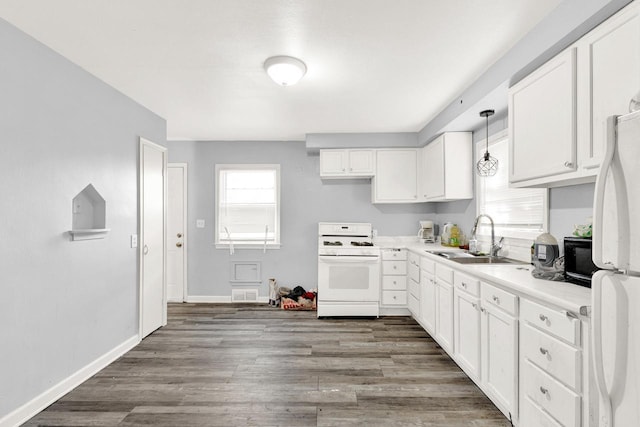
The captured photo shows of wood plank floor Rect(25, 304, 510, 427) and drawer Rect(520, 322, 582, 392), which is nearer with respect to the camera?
drawer Rect(520, 322, 582, 392)

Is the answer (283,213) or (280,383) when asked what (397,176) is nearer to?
(283,213)

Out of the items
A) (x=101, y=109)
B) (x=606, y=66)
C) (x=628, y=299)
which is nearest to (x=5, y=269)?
(x=101, y=109)

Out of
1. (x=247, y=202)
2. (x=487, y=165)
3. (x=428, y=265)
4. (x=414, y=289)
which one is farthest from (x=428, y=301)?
(x=247, y=202)

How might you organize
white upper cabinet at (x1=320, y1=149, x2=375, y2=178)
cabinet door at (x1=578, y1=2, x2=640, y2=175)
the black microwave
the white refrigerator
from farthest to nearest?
white upper cabinet at (x1=320, y1=149, x2=375, y2=178)
the black microwave
cabinet door at (x1=578, y1=2, x2=640, y2=175)
the white refrigerator

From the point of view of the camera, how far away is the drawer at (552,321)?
1.44 meters

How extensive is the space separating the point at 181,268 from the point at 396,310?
10.4 feet

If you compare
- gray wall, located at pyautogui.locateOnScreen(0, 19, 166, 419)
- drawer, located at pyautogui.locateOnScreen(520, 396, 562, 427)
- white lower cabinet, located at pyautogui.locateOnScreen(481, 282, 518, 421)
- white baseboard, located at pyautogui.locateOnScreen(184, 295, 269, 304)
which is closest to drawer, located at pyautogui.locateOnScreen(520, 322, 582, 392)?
white lower cabinet, located at pyautogui.locateOnScreen(481, 282, 518, 421)

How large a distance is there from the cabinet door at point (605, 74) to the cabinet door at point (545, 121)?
64 mm

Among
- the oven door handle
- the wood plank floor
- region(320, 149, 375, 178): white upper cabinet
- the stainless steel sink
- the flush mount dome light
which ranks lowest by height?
the wood plank floor

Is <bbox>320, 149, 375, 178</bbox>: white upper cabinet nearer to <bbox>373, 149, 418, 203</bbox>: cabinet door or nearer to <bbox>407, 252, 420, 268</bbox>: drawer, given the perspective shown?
<bbox>373, 149, 418, 203</bbox>: cabinet door

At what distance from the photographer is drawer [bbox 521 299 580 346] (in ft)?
4.72

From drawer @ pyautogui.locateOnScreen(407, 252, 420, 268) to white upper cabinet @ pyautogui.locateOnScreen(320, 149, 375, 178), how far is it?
1.22m

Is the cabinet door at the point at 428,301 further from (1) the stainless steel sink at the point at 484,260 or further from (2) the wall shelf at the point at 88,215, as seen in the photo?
(2) the wall shelf at the point at 88,215

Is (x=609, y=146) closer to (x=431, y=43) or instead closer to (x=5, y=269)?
(x=431, y=43)
